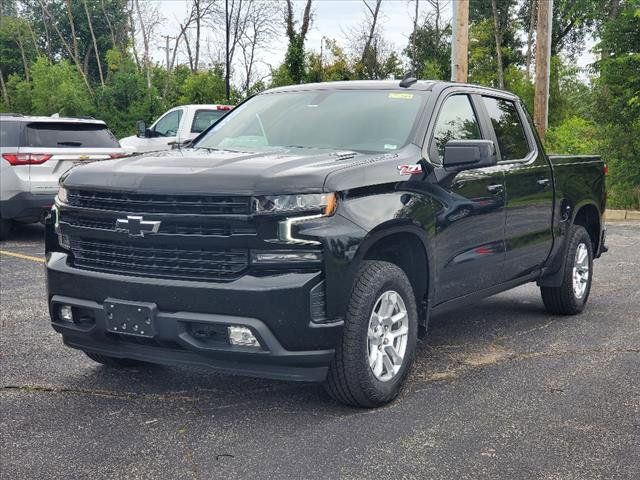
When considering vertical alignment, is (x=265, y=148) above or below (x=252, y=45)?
below

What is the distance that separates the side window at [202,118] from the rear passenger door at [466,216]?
12213 millimetres

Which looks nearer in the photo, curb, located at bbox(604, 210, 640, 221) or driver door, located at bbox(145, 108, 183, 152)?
curb, located at bbox(604, 210, 640, 221)

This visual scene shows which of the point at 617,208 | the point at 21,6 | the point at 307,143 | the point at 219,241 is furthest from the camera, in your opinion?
the point at 21,6

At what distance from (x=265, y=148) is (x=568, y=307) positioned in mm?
3353

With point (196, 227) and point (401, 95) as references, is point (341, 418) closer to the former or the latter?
point (196, 227)

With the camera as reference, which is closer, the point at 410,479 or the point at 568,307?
the point at 410,479

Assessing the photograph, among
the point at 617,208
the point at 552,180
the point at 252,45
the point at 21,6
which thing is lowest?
the point at 617,208

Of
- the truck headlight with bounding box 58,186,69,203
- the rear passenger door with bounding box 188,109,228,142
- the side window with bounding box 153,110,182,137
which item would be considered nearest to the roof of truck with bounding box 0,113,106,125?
the rear passenger door with bounding box 188,109,228,142

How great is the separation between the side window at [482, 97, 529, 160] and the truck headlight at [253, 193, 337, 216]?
2368 millimetres

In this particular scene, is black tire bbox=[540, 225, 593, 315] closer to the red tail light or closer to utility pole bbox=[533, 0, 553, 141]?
the red tail light

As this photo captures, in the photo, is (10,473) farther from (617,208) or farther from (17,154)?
(617,208)

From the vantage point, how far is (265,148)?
5352mm

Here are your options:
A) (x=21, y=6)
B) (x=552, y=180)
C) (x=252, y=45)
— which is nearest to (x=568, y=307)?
(x=552, y=180)

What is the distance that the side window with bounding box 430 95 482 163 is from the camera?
544 cm
